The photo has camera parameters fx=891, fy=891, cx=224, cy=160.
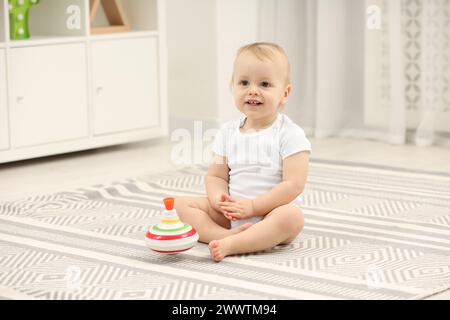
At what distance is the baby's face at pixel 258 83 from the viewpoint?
1882 millimetres

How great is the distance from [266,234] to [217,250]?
0.37 feet

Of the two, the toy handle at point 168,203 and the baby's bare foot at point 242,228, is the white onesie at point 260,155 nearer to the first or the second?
Result: the baby's bare foot at point 242,228

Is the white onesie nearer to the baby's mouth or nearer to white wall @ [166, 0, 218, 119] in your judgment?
the baby's mouth

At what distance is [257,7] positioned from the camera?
3.46m

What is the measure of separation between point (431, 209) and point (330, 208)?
246 mm

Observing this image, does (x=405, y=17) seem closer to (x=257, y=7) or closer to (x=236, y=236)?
(x=257, y=7)

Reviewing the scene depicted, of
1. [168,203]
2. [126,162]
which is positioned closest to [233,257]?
[168,203]

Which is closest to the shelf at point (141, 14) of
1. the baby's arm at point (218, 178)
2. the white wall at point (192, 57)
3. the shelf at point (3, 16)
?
the white wall at point (192, 57)

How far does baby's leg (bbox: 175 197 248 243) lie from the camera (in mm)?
1856

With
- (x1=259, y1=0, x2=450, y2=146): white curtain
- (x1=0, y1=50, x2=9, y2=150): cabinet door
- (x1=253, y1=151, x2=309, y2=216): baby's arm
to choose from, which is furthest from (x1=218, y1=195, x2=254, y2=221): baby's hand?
(x1=259, y1=0, x2=450, y2=146): white curtain

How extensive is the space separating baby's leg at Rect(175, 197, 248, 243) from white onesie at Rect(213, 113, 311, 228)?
4 cm

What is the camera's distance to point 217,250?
173cm
